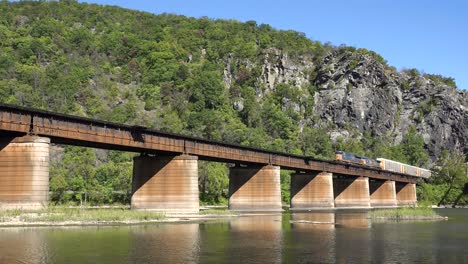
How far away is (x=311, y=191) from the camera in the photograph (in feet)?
336

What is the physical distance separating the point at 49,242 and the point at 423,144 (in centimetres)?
17958

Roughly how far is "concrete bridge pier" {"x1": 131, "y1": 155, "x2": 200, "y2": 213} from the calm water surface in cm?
2091

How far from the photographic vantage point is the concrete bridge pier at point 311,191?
99625 millimetres

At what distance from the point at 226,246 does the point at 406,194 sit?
402 ft

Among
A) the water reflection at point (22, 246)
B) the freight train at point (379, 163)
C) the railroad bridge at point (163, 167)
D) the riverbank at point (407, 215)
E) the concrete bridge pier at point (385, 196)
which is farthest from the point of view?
the concrete bridge pier at point (385, 196)

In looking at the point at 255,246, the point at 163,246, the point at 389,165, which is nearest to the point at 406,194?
the point at 389,165

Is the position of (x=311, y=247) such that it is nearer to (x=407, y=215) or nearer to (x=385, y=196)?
(x=407, y=215)

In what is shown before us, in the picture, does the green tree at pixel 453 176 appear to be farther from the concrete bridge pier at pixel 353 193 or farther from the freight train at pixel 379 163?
the concrete bridge pier at pixel 353 193

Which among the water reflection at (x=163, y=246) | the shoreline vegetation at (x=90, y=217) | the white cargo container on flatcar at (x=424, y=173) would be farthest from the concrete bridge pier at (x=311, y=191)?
the white cargo container on flatcar at (x=424, y=173)

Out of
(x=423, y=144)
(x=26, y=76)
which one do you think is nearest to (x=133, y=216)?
(x=26, y=76)

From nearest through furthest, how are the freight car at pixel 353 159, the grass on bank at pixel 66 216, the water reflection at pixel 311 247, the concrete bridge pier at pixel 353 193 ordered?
1. the water reflection at pixel 311 247
2. the grass on bank at pixel 66 216
3. the freight car at pixel 353 159
4. the concrete bridge pier at pixel 353 193

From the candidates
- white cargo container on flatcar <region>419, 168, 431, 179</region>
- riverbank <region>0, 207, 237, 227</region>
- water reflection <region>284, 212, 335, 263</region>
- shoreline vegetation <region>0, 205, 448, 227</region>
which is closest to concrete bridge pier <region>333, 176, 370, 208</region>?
white cargo container on flatcar <region>419, 168, 431, 179</region>

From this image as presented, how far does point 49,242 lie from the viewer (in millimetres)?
31047

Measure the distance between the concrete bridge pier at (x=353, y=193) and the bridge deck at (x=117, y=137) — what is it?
81.9ft
